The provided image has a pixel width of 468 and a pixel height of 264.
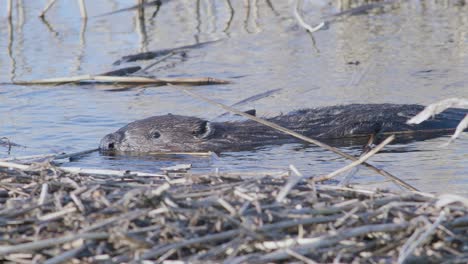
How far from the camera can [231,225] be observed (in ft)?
11.9

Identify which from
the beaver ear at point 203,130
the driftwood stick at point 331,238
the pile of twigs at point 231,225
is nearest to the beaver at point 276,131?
the beaver ear at point 203,130

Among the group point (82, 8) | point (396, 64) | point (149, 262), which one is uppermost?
point (82, 8)

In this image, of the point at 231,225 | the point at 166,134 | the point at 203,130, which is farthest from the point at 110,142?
the point at 231,225

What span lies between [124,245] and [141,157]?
152 inches

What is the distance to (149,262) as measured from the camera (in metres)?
3.45

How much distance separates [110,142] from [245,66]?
10.4 ft

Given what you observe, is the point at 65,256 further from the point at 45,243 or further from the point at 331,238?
the point at 331,238

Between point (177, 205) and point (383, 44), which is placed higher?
point (383, 44)

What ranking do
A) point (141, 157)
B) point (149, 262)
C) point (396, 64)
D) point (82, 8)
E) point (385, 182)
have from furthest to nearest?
1. point (82, 8)
2. point (396, 64)
3. point (141, 157)
4. point (385, 182)
5. point (149, 262)

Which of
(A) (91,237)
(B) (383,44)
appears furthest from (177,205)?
(B) (383,44)

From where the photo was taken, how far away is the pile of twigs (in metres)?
3.50

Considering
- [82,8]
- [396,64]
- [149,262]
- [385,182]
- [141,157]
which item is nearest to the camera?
[149,262]

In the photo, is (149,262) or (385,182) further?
(385,182)

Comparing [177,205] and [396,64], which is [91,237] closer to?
[177,205]
